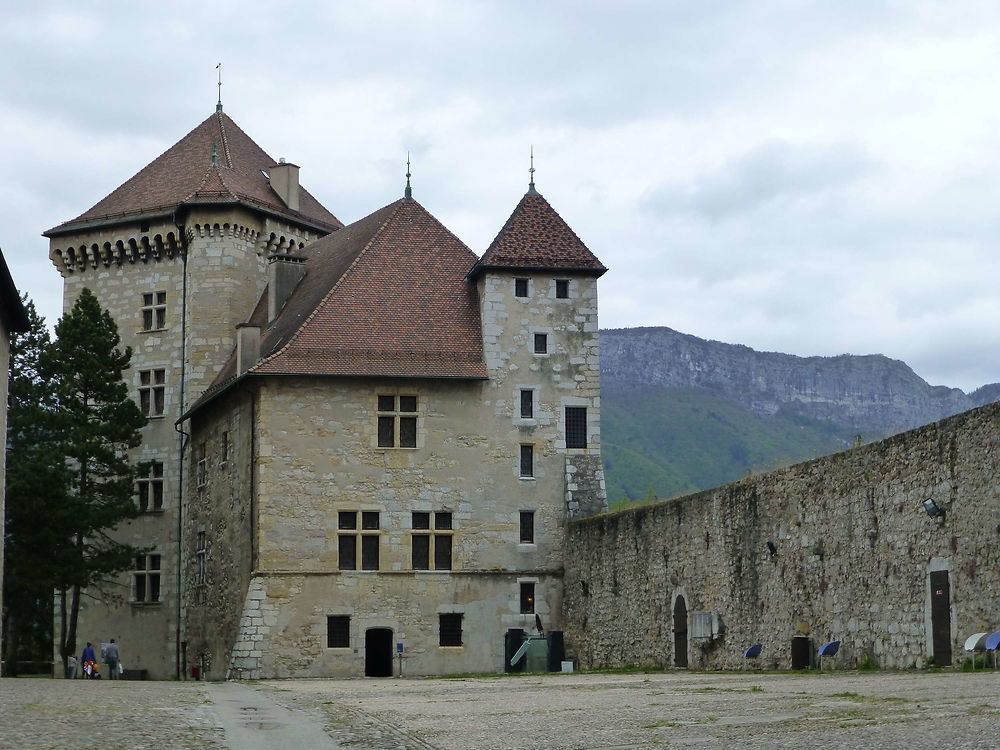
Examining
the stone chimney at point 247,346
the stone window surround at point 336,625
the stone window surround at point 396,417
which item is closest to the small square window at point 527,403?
the stone window surround at point 396,417

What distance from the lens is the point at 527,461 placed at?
3972 cm

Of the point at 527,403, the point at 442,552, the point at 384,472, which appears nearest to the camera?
the point at 384,472

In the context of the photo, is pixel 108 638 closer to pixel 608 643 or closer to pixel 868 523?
pixel 608 643

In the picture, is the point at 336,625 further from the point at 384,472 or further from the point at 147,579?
the point at 147,579

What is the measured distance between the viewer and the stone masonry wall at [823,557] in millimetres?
20406

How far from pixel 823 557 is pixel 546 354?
1616 cm

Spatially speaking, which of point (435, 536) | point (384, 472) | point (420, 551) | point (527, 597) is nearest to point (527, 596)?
point (527, 597)

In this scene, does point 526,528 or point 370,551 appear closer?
point 370,551

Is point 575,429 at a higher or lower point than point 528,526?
higher

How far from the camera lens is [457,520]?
38875 millimetres

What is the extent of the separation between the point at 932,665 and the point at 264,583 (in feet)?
65.9

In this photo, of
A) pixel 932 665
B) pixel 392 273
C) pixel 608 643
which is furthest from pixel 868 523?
pixel 392 273

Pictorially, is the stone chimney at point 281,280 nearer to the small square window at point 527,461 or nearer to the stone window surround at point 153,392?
the stone window surround at point 153,392

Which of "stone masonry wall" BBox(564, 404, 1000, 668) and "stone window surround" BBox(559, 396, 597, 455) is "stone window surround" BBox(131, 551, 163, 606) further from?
"stone masonry wall" BBox(564, 404, 1000, 668)
